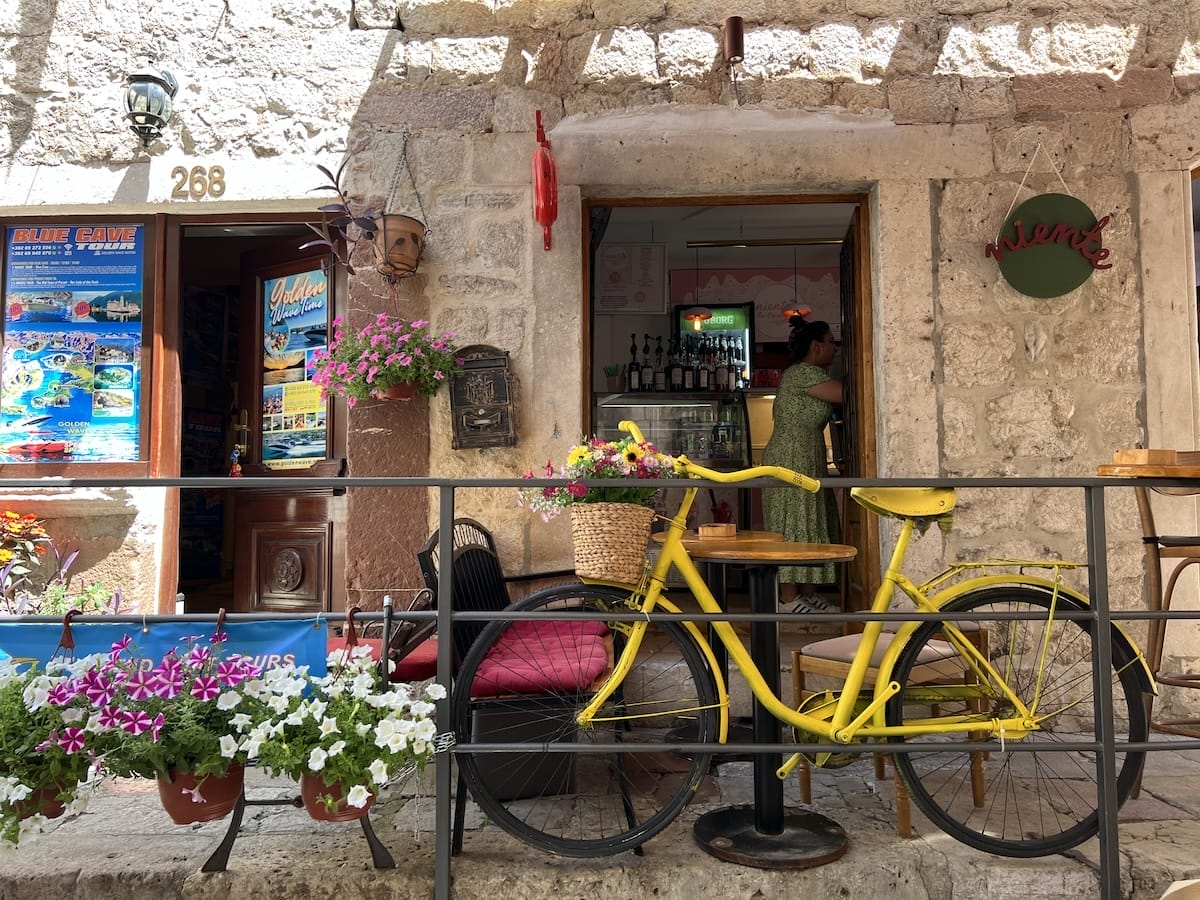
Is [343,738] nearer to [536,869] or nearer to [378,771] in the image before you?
[378,771]

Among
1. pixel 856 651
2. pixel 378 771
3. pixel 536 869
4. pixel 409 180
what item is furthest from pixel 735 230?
pixel 378 771

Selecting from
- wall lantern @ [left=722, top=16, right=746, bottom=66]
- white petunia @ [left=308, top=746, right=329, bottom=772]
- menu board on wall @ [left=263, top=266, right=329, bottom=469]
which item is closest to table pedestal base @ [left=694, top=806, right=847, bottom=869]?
white petunia @ [left=308, top=746, right=329, bottom=772]

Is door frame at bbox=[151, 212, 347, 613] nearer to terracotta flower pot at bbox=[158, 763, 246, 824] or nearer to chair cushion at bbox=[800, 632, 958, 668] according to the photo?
terracotta flower pot at bbox=[158, 763, 246, 824]

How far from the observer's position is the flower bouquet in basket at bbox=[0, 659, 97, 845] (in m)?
2.23

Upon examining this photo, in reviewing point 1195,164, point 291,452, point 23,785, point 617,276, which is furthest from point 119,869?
point 617,276

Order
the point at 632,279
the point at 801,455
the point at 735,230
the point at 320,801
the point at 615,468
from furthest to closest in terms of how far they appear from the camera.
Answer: the point at 632,279 → the point at 735,230 → the point at 801,455 → the point at 615,468 → the point at 320,801

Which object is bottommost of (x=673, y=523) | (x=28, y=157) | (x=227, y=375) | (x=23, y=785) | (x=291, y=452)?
(x=23, y=785)

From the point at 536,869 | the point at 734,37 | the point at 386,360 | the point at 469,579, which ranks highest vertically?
the point at 734,37

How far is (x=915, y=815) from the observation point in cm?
291

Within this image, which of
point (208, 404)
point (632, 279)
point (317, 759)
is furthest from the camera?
point (632, 279)

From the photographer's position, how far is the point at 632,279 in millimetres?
7508

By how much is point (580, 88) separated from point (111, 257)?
8.49ft

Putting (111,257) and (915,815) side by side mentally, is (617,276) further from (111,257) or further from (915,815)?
(915,815)

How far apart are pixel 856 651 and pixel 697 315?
17.1 ft
